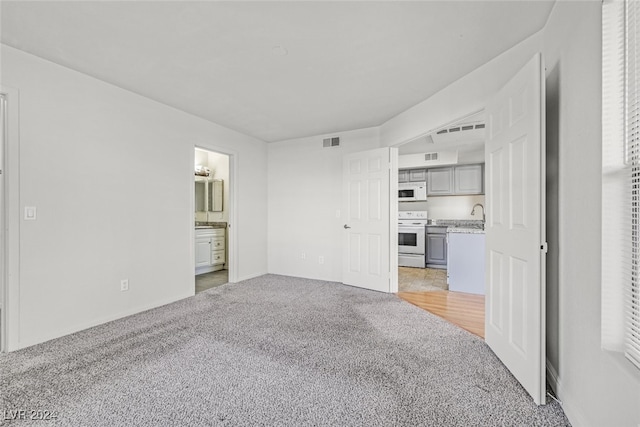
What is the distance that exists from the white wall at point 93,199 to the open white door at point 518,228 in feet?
11.4

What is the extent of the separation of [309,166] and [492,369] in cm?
376

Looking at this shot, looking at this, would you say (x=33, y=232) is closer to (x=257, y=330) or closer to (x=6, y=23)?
(x=6, y=23)

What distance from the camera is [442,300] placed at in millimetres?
3666

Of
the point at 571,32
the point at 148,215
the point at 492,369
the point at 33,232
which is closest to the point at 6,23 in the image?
the point at 33,232

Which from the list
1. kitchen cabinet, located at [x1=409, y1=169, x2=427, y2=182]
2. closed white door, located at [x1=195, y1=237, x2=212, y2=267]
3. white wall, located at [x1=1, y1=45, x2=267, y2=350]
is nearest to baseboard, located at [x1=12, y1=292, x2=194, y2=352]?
white wall, located at [x1=1, y1=45, x2=267, y2=350]

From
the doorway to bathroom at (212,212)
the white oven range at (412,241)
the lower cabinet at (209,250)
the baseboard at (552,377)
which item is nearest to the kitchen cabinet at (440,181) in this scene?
the white oven range at (412,241)

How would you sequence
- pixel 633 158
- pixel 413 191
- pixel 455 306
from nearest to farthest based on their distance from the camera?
pixel 633 158 < pixel 455 306 < pixel 413 191

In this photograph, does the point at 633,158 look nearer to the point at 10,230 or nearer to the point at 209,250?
the point at 10,230

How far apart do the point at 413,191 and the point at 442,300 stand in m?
3.12

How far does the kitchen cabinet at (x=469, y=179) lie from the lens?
5922 millimetres

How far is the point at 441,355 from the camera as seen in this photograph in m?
2.22

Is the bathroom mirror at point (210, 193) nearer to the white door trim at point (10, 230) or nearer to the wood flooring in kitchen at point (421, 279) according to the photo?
the white door trim at point (10, 230)

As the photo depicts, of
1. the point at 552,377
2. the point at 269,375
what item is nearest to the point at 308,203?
the point at 269,375

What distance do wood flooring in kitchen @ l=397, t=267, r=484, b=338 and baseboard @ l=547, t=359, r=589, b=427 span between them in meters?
0.74
